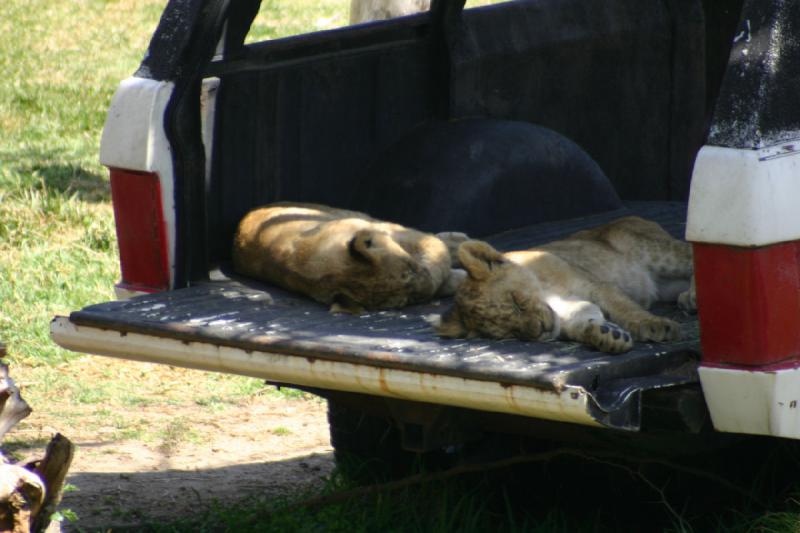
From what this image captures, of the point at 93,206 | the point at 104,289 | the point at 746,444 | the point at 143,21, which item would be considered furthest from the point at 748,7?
the point at 143,21

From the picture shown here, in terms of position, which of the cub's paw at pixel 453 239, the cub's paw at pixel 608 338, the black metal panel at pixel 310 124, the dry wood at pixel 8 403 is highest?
the black metal panel at pixel 310 124

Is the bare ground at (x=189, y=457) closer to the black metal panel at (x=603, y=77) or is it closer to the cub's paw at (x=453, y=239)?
the cub's paw at (x=453, y=239)

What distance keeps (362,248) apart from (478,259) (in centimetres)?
53

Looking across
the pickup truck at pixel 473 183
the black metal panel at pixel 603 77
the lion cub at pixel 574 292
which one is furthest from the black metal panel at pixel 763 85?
the black metal panel at pixel 603 77

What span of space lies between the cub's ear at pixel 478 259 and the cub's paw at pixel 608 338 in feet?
1.24

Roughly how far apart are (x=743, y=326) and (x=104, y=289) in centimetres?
479

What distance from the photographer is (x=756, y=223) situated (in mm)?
3135

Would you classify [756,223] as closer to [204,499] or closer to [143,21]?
[204,499]

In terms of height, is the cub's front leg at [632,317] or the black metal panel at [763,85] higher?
the black metal panel at [763,85]

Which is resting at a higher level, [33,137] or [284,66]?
[284,66]

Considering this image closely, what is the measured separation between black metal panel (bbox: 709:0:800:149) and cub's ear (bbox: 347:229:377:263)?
1.34m

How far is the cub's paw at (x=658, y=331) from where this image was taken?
12.2 ft

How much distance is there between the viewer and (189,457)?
18.2 ft

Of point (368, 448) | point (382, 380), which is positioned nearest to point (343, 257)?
point (368, 448)
